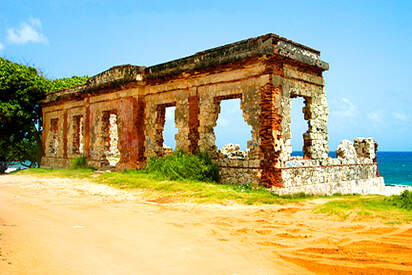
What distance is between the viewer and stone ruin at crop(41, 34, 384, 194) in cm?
974

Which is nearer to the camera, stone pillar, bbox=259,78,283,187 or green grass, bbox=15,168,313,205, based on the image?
green grass, bbox=15,168,313,205

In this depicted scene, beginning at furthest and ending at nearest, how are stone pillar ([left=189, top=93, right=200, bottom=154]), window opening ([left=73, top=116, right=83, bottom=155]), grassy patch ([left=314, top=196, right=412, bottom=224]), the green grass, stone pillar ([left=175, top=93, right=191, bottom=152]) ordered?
window opening ([left=73, top=116, right=83, bottom=155])
stone pillar ([left=175, top=93, right=191, bottom=152])
stone pillar ([left=189, top=93, right=200, bottom=154])
the green grass
grassy patch ([left=314, top=196, right=412, bottom=224])

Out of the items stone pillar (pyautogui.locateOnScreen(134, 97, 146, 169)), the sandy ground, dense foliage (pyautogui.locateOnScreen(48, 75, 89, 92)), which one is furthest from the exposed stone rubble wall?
dense foliage (pyautogui.locateOnScreen(48, 75, 89, 92))

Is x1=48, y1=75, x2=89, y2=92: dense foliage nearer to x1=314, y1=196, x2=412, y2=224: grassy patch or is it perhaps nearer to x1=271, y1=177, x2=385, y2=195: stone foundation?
x1=271, y1=177, x2=385, y2=195: stone foundation

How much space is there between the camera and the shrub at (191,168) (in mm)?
10805

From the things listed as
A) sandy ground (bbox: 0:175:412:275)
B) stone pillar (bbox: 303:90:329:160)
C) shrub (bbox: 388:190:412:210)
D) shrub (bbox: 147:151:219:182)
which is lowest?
sandy ground (bbox: 0:175:412:275)

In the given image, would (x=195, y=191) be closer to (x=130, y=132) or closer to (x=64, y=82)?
(x=130, y=132)

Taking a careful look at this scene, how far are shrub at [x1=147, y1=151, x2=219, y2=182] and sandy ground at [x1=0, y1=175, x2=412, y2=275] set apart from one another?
3.59 m

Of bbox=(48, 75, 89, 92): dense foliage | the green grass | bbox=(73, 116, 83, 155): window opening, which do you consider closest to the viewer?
the green grass

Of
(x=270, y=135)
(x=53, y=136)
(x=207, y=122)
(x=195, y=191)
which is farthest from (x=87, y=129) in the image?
(x=270, y=135)

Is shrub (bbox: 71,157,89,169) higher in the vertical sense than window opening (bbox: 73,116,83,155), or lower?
lower

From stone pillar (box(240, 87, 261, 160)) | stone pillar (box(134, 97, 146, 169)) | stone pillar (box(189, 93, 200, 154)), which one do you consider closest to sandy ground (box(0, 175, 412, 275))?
stone pillar (box(240, 87, 261, 160))

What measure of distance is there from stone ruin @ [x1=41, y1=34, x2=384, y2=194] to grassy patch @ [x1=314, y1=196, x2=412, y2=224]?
243 centimetres

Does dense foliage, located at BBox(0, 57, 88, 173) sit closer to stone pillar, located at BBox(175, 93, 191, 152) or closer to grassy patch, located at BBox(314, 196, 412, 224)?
stone pillar, located at BBox(175, 93, 191, 152)
